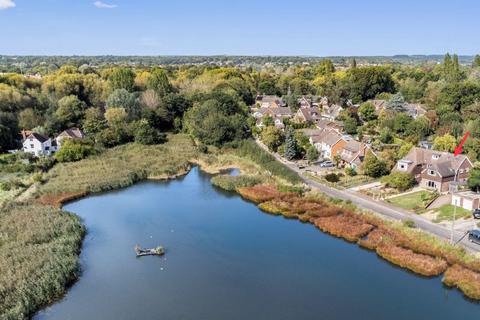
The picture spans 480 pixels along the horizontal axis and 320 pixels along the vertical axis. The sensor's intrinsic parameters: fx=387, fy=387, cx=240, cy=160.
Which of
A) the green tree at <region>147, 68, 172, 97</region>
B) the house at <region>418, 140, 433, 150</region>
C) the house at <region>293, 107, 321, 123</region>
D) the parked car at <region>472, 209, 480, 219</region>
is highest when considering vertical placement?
the green tree at <region>147, 68, 172, 97</region>

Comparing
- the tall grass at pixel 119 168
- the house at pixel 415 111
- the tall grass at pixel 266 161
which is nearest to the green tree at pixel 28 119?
the tall grass at pixel 119 168

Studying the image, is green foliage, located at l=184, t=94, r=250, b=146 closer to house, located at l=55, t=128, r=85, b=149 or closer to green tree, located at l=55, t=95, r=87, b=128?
house, located at l=55, t=128, r=85, b=149

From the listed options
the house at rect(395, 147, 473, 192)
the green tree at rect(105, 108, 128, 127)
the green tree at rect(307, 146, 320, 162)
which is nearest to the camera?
the house at rect(395, 147, 473, 192)

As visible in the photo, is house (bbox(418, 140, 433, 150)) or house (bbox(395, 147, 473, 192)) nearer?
house (bbox(395, 147, 473, 192))

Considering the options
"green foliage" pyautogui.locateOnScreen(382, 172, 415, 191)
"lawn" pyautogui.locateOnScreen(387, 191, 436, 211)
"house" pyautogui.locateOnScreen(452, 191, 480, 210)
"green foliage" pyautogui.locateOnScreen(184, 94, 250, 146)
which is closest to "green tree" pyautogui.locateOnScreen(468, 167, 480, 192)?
"house" pyautogui.locateOnScreen(452, 191, 480, 210)

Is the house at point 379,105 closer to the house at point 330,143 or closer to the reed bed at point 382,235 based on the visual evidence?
the house at point 330,143

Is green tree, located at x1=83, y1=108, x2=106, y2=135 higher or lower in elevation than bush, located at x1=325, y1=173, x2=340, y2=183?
higher
